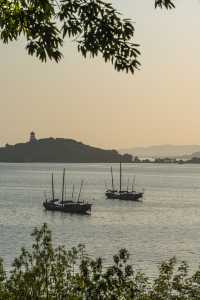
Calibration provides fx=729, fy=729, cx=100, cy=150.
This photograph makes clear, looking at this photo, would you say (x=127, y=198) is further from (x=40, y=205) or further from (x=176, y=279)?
(x=176, y=279)

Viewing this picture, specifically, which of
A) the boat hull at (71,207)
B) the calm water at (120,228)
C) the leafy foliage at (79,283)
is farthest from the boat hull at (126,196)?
the leafy foliage at (79,283)

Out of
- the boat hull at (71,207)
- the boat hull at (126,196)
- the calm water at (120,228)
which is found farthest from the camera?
the boat hull at (126,196)

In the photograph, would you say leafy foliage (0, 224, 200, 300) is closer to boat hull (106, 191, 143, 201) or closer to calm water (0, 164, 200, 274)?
calm water (0, 164, 200, 274)

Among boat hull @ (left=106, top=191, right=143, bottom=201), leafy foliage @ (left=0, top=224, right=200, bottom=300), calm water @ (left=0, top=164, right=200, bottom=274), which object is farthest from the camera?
boat hull @ (left=106, top=191, right=143, bottom=201)

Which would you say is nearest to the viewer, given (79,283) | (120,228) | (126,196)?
(79,283)

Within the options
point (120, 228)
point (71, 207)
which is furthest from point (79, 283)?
point (71, 207)

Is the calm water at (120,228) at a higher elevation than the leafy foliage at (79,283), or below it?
below

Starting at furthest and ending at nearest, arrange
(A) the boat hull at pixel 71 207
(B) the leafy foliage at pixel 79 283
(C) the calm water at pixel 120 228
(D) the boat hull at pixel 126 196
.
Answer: (D) the boat hull at pixel 126 196 → (A) the boat hull at pixel 71 207 → (C) the calm water at pixel 120 228 → (B) the leafy foliage at pixel 79 283

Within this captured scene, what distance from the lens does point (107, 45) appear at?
36.7ft

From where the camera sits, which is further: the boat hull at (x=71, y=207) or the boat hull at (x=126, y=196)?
the boat hull at (x=126, y=196)

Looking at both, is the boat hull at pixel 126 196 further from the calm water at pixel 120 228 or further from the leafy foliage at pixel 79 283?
the leafy foliage at pixel 79 283

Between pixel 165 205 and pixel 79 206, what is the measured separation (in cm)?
2917

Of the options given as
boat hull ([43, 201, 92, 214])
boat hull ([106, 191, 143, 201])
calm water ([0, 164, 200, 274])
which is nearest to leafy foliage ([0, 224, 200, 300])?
calm water ([0, 164, 200, 274])

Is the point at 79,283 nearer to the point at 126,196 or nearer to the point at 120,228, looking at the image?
the point at 120,228
